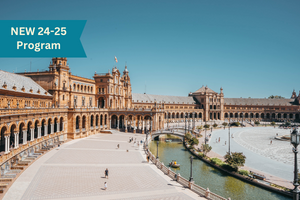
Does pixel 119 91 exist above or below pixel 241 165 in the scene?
above

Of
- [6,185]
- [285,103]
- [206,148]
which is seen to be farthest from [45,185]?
[285,103]

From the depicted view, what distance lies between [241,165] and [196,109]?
90117 millimetres

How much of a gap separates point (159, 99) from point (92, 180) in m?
91.7

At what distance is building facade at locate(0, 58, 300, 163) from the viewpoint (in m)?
36.6

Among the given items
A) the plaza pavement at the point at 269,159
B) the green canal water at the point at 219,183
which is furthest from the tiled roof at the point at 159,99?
the green canal water at the point at 219,183

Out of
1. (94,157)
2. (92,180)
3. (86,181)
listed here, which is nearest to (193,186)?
(92,180)

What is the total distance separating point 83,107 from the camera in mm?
66188

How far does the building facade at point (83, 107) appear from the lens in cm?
3662

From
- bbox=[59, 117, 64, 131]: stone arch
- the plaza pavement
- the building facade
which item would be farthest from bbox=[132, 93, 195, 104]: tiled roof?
the plaza pavement

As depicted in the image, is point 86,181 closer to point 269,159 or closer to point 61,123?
point 61,123

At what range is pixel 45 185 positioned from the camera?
2419 centimetres

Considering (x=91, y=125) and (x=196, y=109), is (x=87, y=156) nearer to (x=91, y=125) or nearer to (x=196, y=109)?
(x=91, y=125)

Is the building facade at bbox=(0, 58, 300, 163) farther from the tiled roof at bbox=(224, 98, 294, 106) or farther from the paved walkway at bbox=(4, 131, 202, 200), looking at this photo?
the paved walkway at bbox=(4, 131, 202, 200)

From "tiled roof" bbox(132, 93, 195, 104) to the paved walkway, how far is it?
67.0 metres
